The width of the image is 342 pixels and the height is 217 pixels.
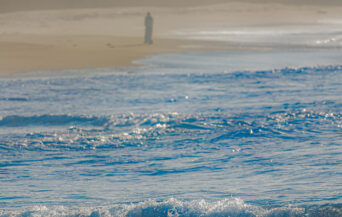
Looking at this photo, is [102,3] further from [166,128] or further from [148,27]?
[166,128]

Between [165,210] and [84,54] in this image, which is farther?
[84,54]

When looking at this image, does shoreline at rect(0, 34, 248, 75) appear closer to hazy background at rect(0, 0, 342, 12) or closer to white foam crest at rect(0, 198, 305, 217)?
white foam crest at rect(0, 198, 305, 217)

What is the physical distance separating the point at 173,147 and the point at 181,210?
7.07ft

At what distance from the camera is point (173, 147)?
277 inches

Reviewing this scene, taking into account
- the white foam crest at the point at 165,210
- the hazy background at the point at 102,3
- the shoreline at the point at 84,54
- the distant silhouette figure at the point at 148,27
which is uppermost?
the hazy background at the point at 102,3

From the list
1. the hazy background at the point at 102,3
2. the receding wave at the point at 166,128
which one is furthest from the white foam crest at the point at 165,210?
the hazy background at the point at 102,3

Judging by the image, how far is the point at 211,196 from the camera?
5.21 metres

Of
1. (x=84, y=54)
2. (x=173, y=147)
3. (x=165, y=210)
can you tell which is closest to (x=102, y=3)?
(x=84, y=54)

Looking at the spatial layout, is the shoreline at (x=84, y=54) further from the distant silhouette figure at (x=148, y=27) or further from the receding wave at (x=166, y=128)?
the receding wave at (x=166, y=128)

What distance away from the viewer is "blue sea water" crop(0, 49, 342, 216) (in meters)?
5.09

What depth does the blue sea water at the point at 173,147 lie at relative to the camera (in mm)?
5090

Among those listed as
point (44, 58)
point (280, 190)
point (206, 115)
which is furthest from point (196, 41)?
point (280, 190)

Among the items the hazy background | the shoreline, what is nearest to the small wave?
the shoreline

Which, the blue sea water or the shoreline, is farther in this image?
the shoreline
